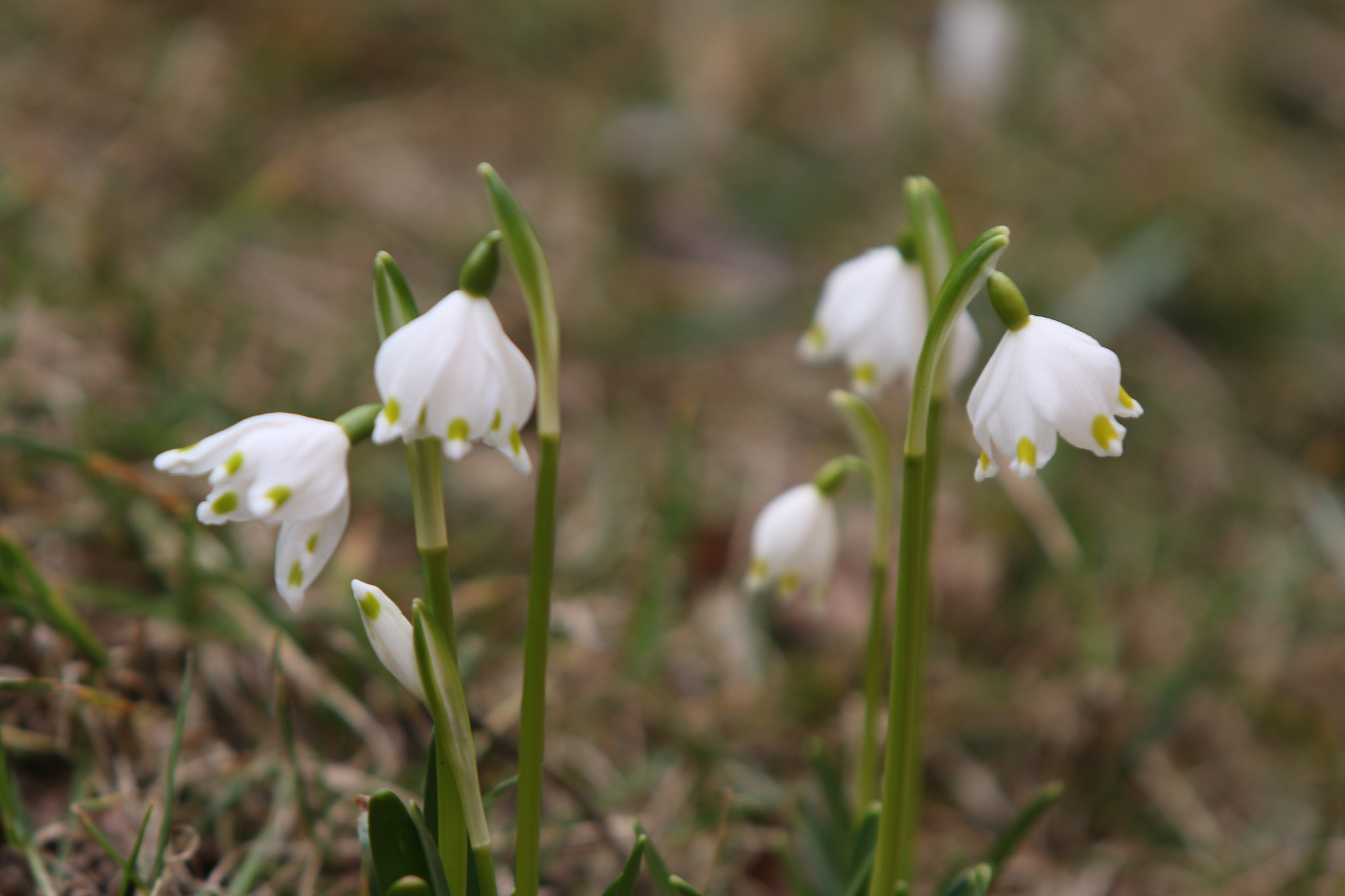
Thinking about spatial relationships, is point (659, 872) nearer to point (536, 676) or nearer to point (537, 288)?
point (536, 676)

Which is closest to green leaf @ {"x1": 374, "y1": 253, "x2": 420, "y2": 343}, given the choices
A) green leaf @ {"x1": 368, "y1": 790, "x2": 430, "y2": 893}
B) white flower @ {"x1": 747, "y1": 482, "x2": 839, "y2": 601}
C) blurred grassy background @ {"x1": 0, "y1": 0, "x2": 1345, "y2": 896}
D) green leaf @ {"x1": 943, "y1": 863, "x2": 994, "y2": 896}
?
green leaf @ {"x1": 368, "y1": 790, "x2": 430, "y2": 893}

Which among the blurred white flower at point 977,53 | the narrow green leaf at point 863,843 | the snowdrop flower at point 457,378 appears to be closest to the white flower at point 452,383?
the snowdrop flower at point 457,378

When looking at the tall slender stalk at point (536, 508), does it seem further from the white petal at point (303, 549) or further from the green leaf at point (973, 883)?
the green leaf at point (973, 883)

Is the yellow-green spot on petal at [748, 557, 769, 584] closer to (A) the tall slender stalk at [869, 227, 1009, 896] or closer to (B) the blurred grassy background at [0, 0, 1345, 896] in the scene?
(A) the tall slender stalk at [869, 227, 1009, 896]

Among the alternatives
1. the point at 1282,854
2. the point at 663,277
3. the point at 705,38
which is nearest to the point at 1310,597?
the point at 1282,854

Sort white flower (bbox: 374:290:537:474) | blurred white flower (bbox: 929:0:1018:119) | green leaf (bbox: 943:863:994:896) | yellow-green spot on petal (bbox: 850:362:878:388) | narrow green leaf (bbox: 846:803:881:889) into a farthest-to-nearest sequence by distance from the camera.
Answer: blurred white flower (bbox: 929:0:1018:119), yellow-green spot on petal (bbox: 850:362:878:388), narrow green leaf (bbox: 846:803:881:889), green leaf (bbox: 943:863:994:896), white flower (bbox: 374:290:537:474)
